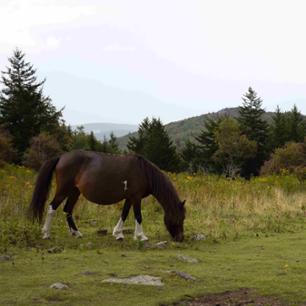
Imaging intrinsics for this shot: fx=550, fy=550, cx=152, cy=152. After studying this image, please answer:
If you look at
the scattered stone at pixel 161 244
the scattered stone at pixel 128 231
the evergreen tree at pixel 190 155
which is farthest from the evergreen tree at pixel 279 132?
the scattered stone at pixel 161 244

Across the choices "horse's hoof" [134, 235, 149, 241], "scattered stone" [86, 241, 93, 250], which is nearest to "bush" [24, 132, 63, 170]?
"horse's hoof" [134, 235, 149, 241]

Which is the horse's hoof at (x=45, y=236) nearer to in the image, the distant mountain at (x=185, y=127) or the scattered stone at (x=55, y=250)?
the scattered stone at (x=55, y=250)

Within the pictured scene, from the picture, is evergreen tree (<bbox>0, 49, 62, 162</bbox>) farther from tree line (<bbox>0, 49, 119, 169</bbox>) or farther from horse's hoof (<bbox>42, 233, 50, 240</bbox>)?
horse's hoof (<bbox>42, 233, 50, 240</bbox>)

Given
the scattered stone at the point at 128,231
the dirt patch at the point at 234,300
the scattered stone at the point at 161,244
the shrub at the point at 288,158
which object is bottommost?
the dirt patch at the point at 234,300

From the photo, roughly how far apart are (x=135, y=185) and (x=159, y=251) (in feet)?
5.45

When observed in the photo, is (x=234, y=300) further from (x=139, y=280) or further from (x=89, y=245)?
(x=89, y=245)

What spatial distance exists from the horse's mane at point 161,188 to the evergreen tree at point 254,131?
4386 centimetres

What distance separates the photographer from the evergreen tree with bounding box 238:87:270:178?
179 ft

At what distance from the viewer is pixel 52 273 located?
654 centimetres

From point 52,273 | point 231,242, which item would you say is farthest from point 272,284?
point 231,242

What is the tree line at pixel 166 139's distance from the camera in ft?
108

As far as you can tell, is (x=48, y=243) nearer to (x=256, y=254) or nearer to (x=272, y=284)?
(x=256, y=254)

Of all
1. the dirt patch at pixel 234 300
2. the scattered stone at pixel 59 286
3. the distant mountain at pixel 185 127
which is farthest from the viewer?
the distant mountain at pixel 185 127

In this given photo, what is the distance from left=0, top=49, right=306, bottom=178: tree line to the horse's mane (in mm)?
16690
